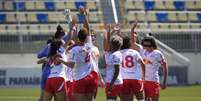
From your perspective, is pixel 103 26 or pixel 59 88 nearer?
pixel 59 88

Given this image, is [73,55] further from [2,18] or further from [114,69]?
[2,18]

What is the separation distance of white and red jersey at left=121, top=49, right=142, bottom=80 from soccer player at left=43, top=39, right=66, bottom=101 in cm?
136

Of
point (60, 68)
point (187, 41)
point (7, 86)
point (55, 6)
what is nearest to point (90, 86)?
point (60, 68)

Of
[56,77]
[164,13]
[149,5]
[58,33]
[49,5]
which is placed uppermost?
[58,33]

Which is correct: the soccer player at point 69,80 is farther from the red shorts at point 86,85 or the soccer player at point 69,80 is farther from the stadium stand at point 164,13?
the stadium stand at point 164,13

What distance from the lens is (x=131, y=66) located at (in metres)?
15.3

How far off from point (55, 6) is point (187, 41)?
32.4 feet

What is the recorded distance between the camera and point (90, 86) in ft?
49.2

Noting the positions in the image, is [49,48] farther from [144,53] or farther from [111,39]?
[144,53]

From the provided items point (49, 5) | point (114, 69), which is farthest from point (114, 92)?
point (49, 5)

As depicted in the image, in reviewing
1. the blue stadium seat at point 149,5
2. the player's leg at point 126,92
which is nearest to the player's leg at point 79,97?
the player's leg at point 126,92

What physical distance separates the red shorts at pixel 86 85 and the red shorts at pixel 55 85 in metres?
0.28

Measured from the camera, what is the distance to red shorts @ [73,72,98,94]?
15.0 meters

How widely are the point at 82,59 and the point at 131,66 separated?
1.13 m
